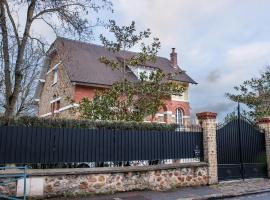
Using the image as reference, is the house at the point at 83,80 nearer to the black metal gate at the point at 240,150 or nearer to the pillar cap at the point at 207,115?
the black metal gate at the point at 240,150

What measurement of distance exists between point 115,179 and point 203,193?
293 cm

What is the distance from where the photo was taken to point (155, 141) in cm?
1088

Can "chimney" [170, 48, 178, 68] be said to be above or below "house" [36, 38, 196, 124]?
above

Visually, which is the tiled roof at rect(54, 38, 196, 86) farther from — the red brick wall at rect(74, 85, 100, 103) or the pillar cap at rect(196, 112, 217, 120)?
the pillar cap at rect(196, 112, 217, 120)

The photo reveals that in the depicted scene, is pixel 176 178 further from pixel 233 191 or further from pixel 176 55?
pixel 176 55

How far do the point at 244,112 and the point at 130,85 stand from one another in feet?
37.7

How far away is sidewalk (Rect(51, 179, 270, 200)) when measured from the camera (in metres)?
8.99

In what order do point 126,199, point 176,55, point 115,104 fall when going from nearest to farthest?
point 126,199
point 115,104
point 176,55

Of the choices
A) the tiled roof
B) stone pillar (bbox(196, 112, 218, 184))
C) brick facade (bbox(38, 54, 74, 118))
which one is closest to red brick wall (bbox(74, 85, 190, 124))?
brick facade (bbox(38, 54, 74, 118))

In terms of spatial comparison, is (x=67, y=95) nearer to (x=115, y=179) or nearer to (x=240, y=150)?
(x=240, y=150)

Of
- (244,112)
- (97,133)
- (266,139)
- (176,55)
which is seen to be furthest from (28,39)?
(176,55)

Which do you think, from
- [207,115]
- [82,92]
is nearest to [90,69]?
[82,92]

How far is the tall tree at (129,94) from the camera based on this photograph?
1523 centimetres

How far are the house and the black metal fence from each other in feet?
26.9
